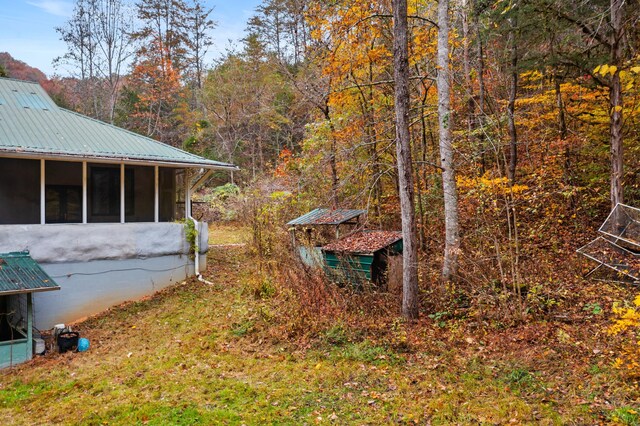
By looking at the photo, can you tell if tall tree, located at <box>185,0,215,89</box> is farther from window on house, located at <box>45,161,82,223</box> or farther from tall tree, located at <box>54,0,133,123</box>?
window on house, located at <box>45,161,82,223</box>

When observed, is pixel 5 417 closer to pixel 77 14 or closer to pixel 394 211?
pixel 394 211

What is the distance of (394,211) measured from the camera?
12445 millimetres

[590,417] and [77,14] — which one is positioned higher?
[77,14]

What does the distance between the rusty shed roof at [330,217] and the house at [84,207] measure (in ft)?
10.2

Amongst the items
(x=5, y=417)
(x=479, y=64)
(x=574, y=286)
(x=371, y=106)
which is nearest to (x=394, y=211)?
(x=371, y=106)

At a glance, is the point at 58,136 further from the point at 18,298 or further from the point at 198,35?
the point at 198,35

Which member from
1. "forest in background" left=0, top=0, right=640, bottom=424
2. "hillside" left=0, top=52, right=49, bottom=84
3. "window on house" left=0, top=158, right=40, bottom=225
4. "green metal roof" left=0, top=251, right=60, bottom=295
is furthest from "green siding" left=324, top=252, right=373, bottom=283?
"hillside" left=0, top=52, right=49, bottom=84

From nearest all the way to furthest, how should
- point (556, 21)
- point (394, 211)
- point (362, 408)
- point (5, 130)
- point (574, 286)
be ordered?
1. point (362, 408)
2. point (574, 286)
3. point (556, 21)
4. point (5, 130)
5. point (394, 211)

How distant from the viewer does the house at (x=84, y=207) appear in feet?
30.8

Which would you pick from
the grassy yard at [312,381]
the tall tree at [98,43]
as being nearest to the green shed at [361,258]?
the grassy yard at [312,381]

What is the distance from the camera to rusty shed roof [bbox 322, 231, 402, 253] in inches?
313

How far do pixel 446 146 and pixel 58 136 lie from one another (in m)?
9.16

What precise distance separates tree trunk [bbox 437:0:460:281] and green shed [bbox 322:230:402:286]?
39.2 inches

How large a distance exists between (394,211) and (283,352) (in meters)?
6.81
